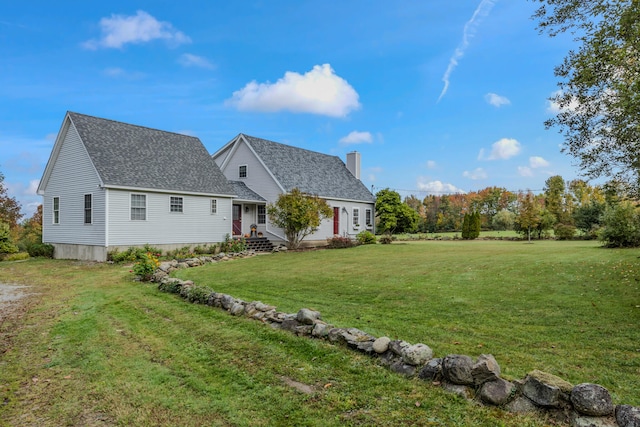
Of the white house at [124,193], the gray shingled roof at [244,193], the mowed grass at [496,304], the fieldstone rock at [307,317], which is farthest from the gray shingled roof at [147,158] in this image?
the fieldstone rock at [307,317]

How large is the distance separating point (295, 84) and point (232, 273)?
13.4 meters

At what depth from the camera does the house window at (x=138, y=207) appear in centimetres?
1667

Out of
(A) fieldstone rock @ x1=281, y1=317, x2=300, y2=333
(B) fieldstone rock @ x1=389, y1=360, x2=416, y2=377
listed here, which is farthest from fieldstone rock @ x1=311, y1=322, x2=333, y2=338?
(B) fieldstone rock @ x1=389, y1=360, x2=416, y2=377

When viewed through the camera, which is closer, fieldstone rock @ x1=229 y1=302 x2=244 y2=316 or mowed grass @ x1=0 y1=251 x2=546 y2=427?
mowed grass @ x1=0 y1=251 x2=546 y2=427

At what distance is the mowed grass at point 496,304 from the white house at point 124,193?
20.2ft

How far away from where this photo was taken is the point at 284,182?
22.5 meters

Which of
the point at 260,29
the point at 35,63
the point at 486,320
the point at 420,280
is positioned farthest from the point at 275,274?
the point at 35,63

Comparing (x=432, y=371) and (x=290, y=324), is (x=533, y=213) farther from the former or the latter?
(x=432, y=371)

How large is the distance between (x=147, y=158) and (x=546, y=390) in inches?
753

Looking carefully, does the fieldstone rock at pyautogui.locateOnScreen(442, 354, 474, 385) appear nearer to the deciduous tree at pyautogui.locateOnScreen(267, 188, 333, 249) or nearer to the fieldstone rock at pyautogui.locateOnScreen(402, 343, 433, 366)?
the fieldstone rock at pyautogui.locateOnScreen(402, 343, 433, 366)

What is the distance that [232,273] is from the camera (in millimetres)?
11648

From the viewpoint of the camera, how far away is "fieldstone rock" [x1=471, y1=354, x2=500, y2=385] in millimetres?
3363

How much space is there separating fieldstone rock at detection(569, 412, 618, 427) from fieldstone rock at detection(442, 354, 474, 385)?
0.81 meters

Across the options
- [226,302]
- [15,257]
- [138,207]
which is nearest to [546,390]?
[226,302]
